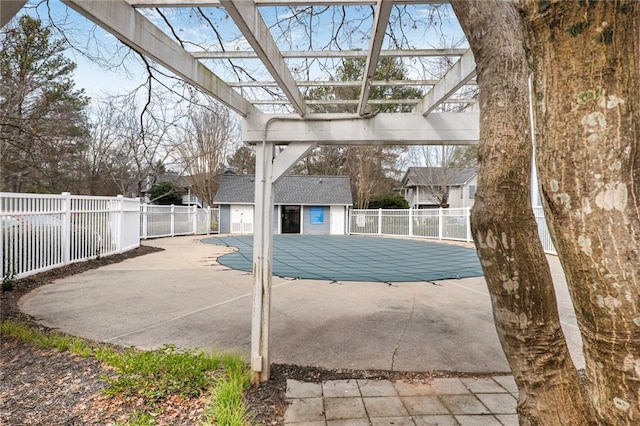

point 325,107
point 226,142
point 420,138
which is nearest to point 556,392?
point 420,138

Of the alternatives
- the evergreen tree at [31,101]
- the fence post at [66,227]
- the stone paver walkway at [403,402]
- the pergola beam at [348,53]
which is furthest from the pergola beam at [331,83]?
the fence post at [66,227]

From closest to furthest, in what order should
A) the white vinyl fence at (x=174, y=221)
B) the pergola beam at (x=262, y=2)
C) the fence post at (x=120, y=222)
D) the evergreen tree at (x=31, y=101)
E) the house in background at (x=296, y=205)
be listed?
1. the pergola beam at (x=262, y=2)
2. the evergreen tree at (x=31, y=101)
3. the fence post at (x=120, y=222)
4. the white vinyl fence at (x=174, y=221)
5. the house in background at (x=296, y=205)

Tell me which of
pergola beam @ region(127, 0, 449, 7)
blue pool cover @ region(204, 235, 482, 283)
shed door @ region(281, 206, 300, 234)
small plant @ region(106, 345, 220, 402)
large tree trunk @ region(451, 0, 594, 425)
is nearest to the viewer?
large tree trunk @ region(451, 0, 594, 425)

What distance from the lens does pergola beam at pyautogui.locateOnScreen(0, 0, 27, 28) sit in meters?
1.16

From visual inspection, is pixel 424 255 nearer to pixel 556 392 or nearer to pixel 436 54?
pixel 436 54

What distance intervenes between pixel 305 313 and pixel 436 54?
11.6 feet

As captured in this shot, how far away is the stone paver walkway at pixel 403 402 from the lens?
218 centimetres

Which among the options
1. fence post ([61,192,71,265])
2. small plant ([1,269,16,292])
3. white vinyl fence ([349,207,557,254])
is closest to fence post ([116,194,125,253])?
fence post ([61,192,71,265])

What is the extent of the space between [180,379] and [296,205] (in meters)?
18.8

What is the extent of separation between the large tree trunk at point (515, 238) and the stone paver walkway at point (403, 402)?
40.4 inches

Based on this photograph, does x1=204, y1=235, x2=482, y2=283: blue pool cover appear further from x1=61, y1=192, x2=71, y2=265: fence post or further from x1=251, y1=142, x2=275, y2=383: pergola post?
x1=251, y1=142, x2=275, y2=383: pergola post

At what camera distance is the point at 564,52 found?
0.88 metres

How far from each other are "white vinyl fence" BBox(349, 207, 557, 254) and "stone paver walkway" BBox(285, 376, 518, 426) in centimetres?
1194

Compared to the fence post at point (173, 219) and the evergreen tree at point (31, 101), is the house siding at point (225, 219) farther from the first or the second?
the evergreen tree at point (31, 101)
